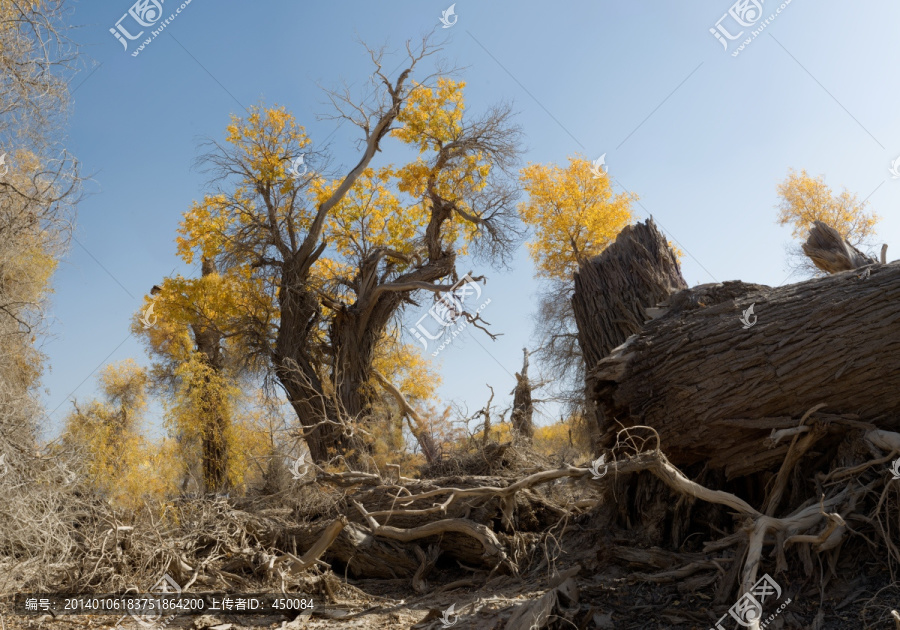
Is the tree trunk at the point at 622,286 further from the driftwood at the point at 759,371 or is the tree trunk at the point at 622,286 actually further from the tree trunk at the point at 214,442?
the tree trunk at the point at 214,442

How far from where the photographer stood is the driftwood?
548cm

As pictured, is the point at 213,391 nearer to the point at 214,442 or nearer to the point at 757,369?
the point at 214,442

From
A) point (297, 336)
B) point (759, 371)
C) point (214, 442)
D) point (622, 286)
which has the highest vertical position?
point (297, 336)

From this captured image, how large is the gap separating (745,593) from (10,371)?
10519 millimetres

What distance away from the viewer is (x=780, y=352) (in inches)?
225

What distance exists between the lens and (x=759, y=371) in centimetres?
575

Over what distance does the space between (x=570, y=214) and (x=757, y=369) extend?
18.2m

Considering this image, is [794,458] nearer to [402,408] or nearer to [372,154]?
[402,408]

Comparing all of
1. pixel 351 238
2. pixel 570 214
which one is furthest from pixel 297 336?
pixel 570 214

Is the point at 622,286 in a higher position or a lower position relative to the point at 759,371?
higher

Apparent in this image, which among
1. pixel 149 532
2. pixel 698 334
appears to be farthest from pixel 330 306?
pixel 698 334

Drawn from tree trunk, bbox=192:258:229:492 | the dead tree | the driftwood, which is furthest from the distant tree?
the driftwood

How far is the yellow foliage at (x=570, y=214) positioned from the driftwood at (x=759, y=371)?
16466mm

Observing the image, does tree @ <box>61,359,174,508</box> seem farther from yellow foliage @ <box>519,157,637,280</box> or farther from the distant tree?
yellow foliage @ <box>519,157,637,280</box>
